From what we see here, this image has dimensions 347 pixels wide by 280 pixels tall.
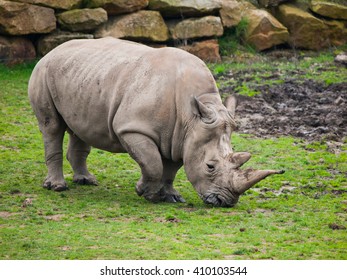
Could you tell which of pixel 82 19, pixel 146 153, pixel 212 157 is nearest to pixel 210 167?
pixel 212 157

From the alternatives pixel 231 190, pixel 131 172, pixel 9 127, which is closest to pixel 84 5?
pixel 9 127

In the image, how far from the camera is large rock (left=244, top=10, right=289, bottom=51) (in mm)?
19531

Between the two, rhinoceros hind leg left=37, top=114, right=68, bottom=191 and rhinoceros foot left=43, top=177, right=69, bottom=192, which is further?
rhinoceros hind leg left=37, top=114, right=68, bottom=191

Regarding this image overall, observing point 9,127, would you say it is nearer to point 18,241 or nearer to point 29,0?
point 29,0

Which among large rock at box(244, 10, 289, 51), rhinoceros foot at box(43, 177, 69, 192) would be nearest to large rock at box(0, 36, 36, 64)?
large rock at box(244, 10, 289, 51)

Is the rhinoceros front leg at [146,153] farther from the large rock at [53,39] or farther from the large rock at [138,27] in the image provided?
the large rock at [138,27]

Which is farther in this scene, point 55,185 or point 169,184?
point 55,185

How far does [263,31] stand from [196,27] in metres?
1.76

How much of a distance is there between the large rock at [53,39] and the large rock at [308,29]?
4.86 meters

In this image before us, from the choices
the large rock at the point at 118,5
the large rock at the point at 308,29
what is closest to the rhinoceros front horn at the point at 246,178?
the large rock at the point at 118,5

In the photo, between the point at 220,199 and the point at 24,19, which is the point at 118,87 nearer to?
the point at 220,199

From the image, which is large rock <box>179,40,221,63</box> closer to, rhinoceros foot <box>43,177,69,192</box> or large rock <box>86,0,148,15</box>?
large rock <box>86,0,148,15</box>

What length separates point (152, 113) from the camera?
9.98 meters

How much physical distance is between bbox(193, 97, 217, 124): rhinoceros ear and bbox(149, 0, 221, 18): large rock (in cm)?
904
